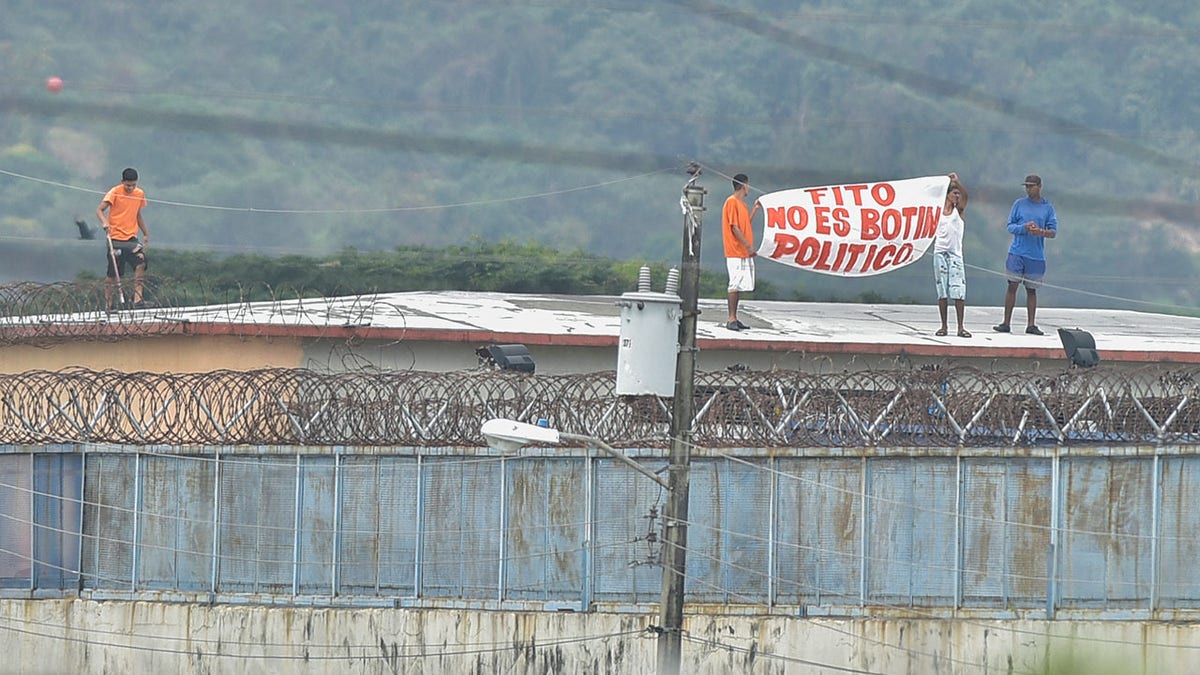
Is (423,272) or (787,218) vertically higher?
(787,218)

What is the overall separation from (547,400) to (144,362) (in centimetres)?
563

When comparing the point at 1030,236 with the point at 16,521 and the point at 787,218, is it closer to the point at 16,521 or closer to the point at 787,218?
→ the point at 787,218

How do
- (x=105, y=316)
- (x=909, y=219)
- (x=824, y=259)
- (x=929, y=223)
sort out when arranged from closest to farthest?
1. (x=105, y=316)
2. (x=824, y=259)
3. (x=909, y=219)
4. (x=929, y=223)

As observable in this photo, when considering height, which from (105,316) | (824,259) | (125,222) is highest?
(125,222)

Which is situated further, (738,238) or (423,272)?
(423,272)

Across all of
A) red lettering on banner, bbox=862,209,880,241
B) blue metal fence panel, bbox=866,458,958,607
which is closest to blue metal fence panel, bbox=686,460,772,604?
blue metal fence panel, bbox=866,458,958,607

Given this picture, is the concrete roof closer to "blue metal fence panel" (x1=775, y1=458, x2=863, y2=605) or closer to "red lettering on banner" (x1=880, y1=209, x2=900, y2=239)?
"red lettering on banner" (x1=880, y1=209, x2=900, y2=239)

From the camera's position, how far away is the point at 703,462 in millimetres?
14125

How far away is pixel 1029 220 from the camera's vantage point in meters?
19.6

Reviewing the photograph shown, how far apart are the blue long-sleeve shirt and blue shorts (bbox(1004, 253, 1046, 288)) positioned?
55 millimetres

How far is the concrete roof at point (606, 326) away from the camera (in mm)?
17406

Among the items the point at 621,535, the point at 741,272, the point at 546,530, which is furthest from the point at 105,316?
the point at 741,272

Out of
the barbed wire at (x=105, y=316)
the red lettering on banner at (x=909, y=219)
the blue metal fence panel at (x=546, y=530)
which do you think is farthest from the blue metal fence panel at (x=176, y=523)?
the red lettering on banner at (x=909, y=219)

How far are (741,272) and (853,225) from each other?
1.74m
